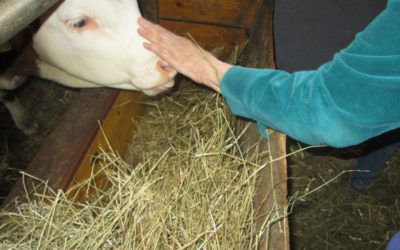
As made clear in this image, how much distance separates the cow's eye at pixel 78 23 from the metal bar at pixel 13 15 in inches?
15.5

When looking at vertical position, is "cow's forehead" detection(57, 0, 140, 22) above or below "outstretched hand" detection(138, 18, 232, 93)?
above

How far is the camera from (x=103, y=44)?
1.50 m

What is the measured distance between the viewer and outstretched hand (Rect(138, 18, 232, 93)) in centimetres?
147

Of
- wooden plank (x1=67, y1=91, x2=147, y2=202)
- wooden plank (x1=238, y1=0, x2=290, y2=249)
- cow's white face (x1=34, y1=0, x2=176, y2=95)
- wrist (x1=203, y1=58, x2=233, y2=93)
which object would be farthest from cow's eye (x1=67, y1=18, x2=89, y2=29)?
wooden plank (x1=238, y1=0, x2=290, y2=249)

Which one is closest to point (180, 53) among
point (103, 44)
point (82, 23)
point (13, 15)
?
point (103, 44)

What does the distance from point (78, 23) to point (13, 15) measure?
0.54 meters

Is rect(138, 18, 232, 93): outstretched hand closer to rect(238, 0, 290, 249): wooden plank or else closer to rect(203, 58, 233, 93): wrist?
rect(203, 58, 233, 93): wrist

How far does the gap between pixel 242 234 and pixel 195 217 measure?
0.26 m

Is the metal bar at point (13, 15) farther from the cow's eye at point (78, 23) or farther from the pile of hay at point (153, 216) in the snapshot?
the pile of hay at point (153, 216)

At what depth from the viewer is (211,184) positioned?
1591mm

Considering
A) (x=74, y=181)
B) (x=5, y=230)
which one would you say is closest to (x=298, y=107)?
(x=74, y=181)

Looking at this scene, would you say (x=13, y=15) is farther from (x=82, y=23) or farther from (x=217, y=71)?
(x=217, y=71)

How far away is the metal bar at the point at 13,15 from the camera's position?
90cm

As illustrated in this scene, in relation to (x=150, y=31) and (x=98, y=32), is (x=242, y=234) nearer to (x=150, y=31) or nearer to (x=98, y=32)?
(x=150, y=31)
